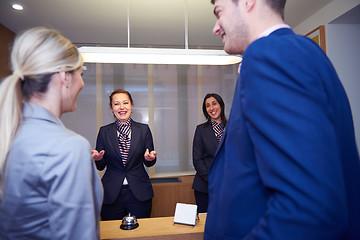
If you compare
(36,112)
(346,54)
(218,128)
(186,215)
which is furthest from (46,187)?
(346,54)

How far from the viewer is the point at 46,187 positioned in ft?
2.68

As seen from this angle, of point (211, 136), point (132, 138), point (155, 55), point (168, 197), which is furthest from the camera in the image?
point (168, 197)

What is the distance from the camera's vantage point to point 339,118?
1.99ft

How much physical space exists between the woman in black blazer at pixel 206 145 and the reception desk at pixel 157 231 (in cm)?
112

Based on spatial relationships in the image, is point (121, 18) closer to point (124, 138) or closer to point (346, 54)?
point (124, 138)

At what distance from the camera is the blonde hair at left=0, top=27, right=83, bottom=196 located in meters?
0.82

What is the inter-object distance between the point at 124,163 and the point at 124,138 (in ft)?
0.96

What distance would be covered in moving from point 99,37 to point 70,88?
3.36m

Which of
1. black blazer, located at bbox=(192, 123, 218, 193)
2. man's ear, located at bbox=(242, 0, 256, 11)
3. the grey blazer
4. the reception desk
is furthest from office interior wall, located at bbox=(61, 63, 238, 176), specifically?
man's ear, located at bbox=(242, 0, 256, 11)

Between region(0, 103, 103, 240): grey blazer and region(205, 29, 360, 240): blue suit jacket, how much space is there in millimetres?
497

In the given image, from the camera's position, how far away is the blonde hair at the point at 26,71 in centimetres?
82

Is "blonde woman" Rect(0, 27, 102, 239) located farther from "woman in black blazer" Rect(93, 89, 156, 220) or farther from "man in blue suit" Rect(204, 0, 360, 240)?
"woman in black blazer" Rect(93, 89, 156, 220)

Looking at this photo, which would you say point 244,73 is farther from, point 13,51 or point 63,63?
point 13,51

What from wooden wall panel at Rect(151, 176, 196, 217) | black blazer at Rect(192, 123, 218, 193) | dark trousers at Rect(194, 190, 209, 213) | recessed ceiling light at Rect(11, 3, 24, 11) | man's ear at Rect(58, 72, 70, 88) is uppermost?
recessed ceiling light at Rect(11, 3, 24, 11)
